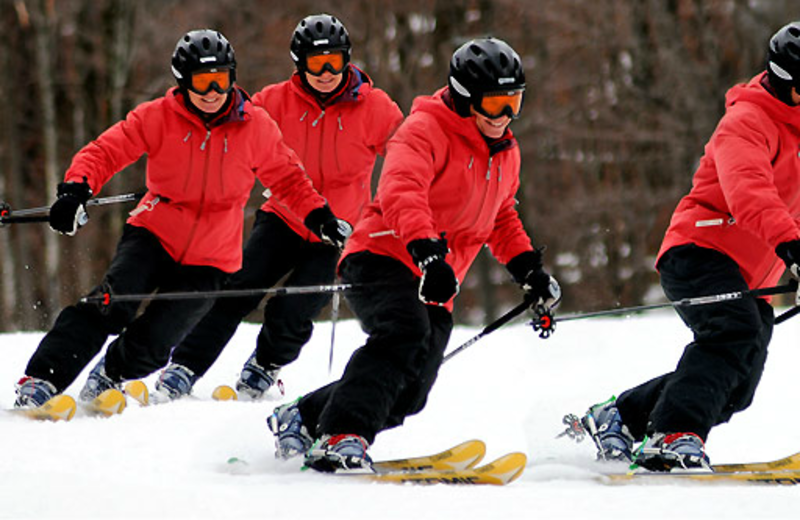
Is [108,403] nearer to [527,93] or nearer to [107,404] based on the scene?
[107,404]

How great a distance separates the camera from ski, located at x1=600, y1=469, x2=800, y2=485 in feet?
14.0

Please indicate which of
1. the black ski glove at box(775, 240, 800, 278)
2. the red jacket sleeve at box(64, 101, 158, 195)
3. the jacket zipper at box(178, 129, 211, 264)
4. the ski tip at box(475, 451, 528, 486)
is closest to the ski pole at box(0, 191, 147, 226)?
the red jacket sleeve at box(64, 101, 158, 195)

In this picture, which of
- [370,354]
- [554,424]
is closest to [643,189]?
[554,424]

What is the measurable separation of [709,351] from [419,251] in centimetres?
123

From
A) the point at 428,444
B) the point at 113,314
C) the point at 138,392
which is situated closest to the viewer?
the point at 428,444

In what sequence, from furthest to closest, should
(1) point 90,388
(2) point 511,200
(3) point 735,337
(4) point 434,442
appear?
(1) point 90,388, (4) point 434,442, (2) point 511,200, (3) point 735,337

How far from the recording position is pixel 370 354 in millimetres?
4414

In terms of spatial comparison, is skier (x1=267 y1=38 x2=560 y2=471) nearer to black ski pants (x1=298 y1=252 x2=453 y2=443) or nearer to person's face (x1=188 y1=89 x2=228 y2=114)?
black ski pants (x1=298 y1=252 x2=453 y2=443)

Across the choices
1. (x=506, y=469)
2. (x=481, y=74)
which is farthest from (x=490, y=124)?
(x=506, y=469)

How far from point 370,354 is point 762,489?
1416 mm

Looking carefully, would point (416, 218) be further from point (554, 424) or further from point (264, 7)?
point (264, 7)

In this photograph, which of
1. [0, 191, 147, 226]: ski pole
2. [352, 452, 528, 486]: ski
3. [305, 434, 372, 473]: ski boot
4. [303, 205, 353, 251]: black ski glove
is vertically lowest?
[352, 452, 528, 486]: ski

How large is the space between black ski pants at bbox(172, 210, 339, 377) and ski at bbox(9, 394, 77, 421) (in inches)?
48.0

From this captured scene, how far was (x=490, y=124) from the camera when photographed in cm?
466
